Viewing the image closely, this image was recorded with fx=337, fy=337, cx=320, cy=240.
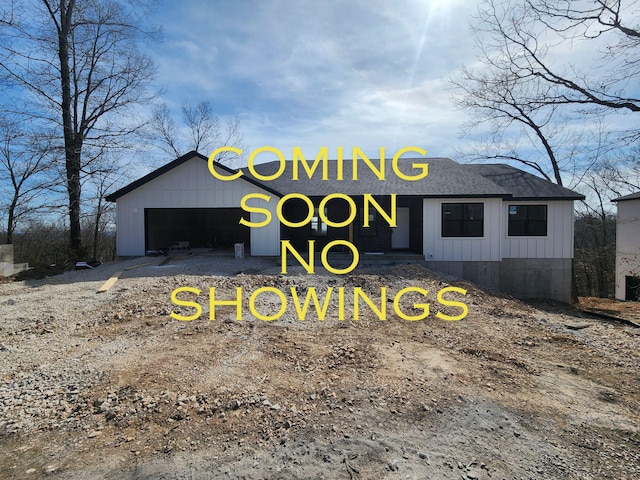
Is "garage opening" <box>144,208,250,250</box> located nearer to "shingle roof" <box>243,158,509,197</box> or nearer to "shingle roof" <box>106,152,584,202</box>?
"shingle roof" <box>106,152,584,202</box>

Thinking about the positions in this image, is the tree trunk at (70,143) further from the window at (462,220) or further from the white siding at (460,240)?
the window at (462,220)

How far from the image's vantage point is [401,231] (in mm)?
14445

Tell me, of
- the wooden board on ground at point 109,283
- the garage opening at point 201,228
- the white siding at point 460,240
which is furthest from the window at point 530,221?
the wooden board on ground at point 109,283

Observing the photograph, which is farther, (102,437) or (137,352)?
(137,352)

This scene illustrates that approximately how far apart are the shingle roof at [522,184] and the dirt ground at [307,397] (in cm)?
752

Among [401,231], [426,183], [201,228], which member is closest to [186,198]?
[201,228]

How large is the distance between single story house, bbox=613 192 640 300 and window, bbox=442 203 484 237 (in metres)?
10.2

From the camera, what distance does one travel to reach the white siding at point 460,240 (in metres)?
12.4

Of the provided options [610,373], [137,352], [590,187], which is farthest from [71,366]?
[590,187]

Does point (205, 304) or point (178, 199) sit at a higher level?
point (178, 199)

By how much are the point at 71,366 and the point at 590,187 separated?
2853 cm

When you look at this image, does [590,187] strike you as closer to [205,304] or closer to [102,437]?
[205,304]

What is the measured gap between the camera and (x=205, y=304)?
23.3ft

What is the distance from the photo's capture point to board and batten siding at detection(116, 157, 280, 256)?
12.2 m
